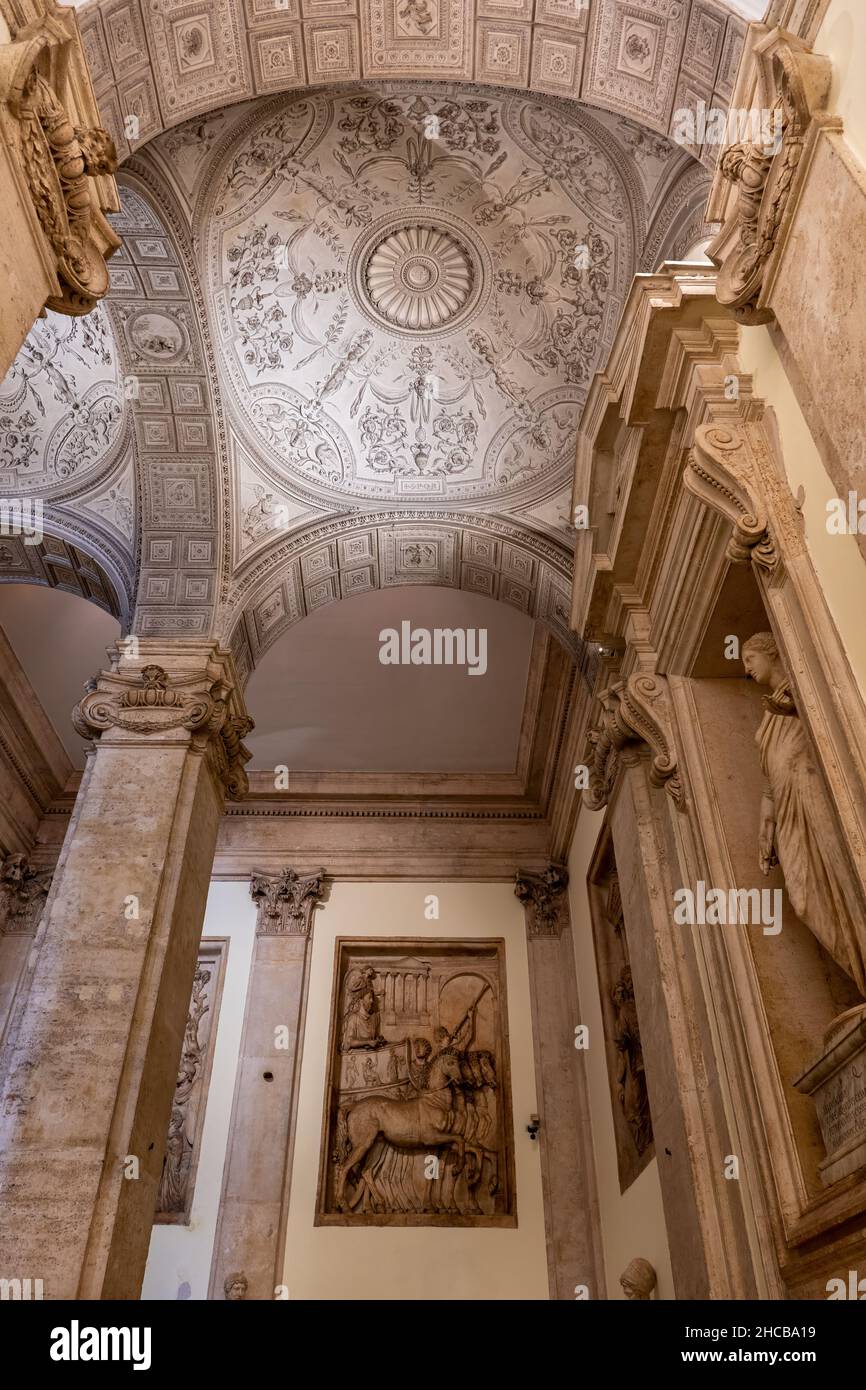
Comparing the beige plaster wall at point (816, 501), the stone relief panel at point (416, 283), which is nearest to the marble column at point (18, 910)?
the stone relief panel at point (416, 283)

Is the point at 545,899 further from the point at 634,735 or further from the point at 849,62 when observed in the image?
the point at 849,62

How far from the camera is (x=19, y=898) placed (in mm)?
11352

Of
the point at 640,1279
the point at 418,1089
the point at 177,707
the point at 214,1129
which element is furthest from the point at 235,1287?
the point at 177,707

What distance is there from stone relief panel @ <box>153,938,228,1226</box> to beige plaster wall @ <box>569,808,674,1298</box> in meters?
3.92

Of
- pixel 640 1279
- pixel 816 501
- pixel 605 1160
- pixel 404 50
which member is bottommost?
pixel 640 1279

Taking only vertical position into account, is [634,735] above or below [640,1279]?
above

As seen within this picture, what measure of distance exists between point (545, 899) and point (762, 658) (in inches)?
291

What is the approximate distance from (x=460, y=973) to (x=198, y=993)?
2904 mm

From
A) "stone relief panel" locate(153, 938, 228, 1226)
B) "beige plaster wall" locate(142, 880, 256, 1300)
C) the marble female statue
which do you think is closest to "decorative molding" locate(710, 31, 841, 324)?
the marble female statue

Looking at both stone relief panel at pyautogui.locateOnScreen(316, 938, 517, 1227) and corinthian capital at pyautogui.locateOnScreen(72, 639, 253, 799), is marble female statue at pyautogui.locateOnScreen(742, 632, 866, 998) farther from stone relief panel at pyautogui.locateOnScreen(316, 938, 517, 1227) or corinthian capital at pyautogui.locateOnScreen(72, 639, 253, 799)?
stone relief panel at pyautogui.locateOnScreen(316, 938, 517, 1227)

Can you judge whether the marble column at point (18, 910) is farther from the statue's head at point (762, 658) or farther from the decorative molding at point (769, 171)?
the decorative molding at point (769, 171)

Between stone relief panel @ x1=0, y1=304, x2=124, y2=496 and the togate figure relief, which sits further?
stone relief panel @ x1=0, y1=304, x2=124, y2=496

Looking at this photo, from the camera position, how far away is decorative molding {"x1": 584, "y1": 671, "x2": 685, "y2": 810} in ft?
17.2

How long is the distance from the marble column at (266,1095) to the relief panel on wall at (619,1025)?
340cm
